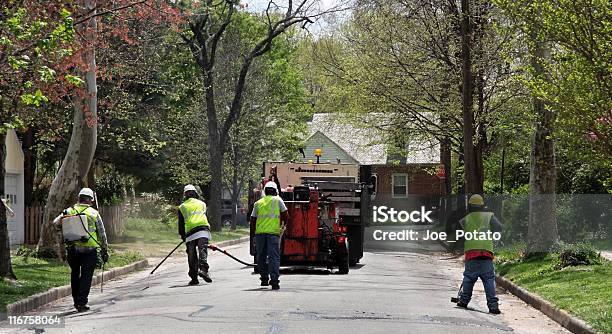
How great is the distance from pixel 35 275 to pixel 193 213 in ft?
12.2

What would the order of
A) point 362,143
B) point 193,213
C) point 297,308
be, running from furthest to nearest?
point 362,143, point 193,213, point 297,308

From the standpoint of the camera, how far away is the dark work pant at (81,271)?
47.8 feet

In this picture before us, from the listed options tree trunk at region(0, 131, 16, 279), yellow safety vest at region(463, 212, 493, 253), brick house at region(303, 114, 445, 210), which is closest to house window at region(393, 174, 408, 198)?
brick house at region(303, 114, 445, 210)

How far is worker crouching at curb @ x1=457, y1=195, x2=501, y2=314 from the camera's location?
14750 mm

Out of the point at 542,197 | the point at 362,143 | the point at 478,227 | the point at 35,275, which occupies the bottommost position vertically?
the point at 35,275

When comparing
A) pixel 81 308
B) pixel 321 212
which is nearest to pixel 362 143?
pixel 321 212

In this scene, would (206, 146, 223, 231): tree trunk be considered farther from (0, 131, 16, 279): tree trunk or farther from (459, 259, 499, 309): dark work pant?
(459, 259, 499, 309): dark work pant

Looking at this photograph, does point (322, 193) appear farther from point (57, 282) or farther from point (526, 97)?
point (526, 97)

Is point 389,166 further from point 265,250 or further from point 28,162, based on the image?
point 265,250

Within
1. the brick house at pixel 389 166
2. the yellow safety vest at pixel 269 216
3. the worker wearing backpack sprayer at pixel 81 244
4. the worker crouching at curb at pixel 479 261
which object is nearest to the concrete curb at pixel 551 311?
the worker crouching at curb at pixel 479 261

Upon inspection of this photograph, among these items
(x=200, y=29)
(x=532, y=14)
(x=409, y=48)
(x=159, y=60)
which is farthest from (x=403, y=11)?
(x=532, y=14)

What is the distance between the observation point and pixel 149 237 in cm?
3981

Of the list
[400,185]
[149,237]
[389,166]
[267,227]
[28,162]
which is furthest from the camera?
[400,185]

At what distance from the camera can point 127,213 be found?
49.3 metres
